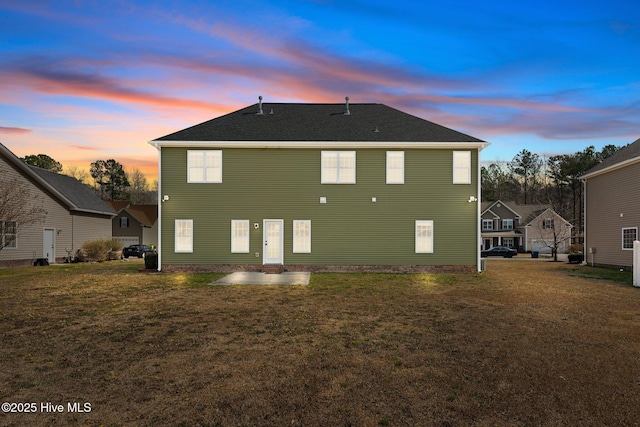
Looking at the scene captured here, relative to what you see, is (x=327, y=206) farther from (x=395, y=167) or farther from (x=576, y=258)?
(x=576, y=258)

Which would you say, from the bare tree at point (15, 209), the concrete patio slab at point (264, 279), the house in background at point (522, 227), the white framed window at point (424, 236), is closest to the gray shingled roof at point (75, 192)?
the bare tree at point (15, 209)

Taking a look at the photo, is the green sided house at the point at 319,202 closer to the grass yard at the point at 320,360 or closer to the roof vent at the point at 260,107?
the roof vent at the point at 260,107

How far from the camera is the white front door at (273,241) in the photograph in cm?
2047

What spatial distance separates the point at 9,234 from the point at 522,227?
5844 centimetres

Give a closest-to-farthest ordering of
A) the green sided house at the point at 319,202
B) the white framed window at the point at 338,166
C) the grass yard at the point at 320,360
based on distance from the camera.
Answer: the grass yard at the point at 320,360
the green sided house at the point at 319,202
the white framed window at the point at 338,166

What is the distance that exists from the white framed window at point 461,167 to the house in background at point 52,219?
80.5 feet

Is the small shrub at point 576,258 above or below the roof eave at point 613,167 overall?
below

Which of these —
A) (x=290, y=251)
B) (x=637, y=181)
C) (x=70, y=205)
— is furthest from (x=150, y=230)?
(x=637, y=181)

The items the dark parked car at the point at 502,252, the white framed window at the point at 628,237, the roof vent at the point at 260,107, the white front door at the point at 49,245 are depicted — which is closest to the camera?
the white framed window at the point at 628,237

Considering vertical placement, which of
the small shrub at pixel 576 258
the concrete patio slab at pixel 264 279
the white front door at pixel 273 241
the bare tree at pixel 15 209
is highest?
the bare tree at pixel 15 209

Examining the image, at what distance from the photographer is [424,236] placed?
68.0 ft

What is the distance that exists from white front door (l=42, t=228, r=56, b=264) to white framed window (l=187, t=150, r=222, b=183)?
48.8ft

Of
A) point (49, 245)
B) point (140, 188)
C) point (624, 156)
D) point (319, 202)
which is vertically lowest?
point (49, 245)

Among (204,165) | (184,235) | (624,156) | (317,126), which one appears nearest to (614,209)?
(624,156)
